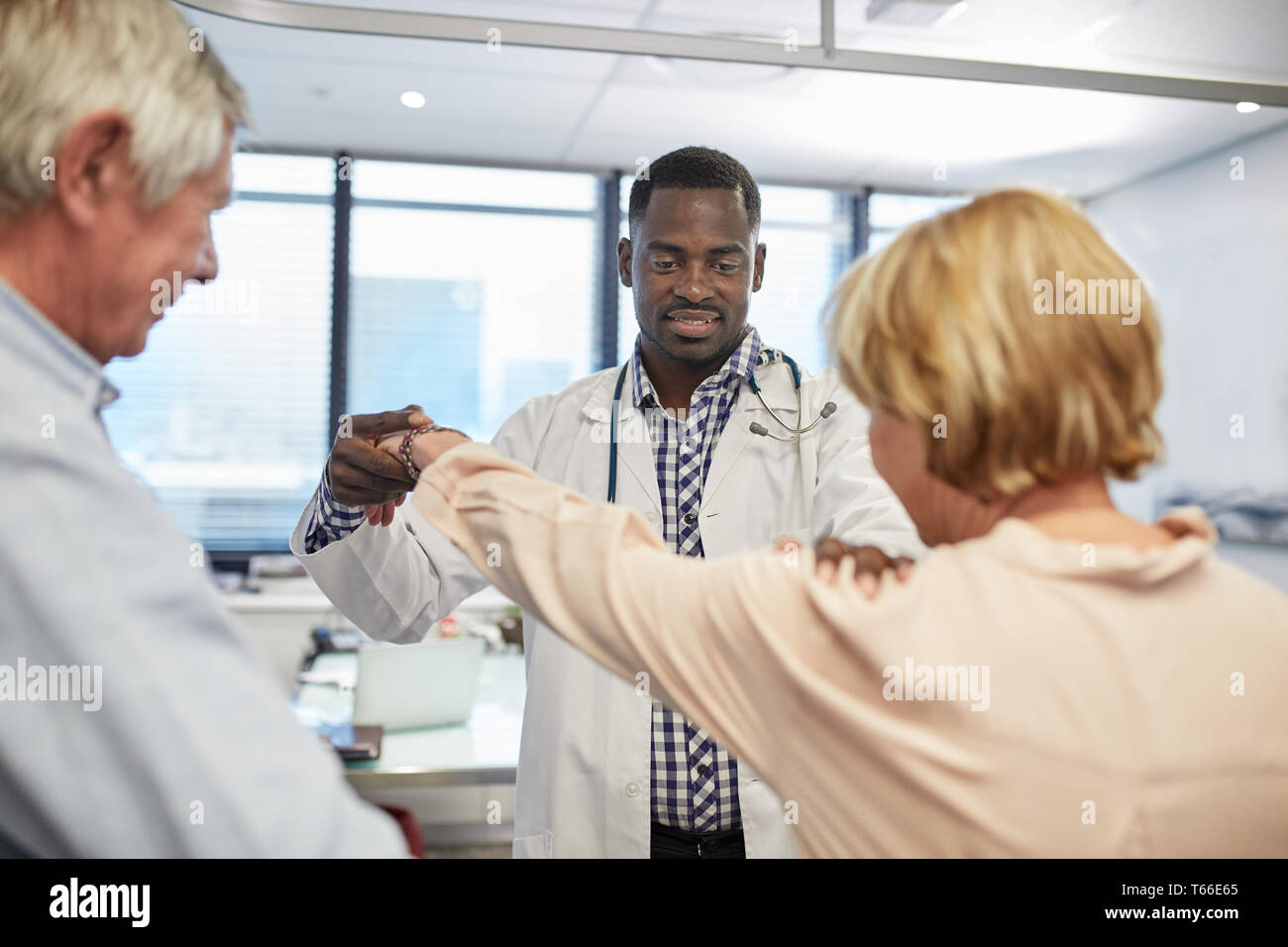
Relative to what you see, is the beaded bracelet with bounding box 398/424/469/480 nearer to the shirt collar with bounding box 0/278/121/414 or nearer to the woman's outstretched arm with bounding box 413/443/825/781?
the woman's outstretched arm with bounding box 413/443/825/781

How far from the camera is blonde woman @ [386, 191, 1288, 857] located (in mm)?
682

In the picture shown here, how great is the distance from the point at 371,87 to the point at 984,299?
13.1 ft

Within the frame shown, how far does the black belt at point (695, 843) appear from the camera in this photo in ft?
4.92

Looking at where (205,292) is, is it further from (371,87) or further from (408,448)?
(408,448)

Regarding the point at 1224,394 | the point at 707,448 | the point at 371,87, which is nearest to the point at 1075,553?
the point at 707,448

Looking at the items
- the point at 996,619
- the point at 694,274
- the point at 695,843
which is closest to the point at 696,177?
the point at 694,274

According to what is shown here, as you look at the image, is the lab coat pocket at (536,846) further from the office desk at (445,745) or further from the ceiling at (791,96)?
the ceiling at (791,96)

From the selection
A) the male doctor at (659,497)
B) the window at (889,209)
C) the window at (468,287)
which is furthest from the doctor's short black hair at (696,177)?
the window at (889,209)

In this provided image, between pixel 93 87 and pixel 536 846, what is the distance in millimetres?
1266

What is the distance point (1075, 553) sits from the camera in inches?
28.0

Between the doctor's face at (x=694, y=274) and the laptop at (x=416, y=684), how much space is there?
1.17 metres

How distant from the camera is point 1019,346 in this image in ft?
2.48

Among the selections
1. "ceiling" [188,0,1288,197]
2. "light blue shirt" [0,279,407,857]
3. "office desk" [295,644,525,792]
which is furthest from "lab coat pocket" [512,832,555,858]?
"ceiling" [188,0,1288,197]

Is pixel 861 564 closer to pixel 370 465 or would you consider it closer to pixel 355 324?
pixel 370 465
